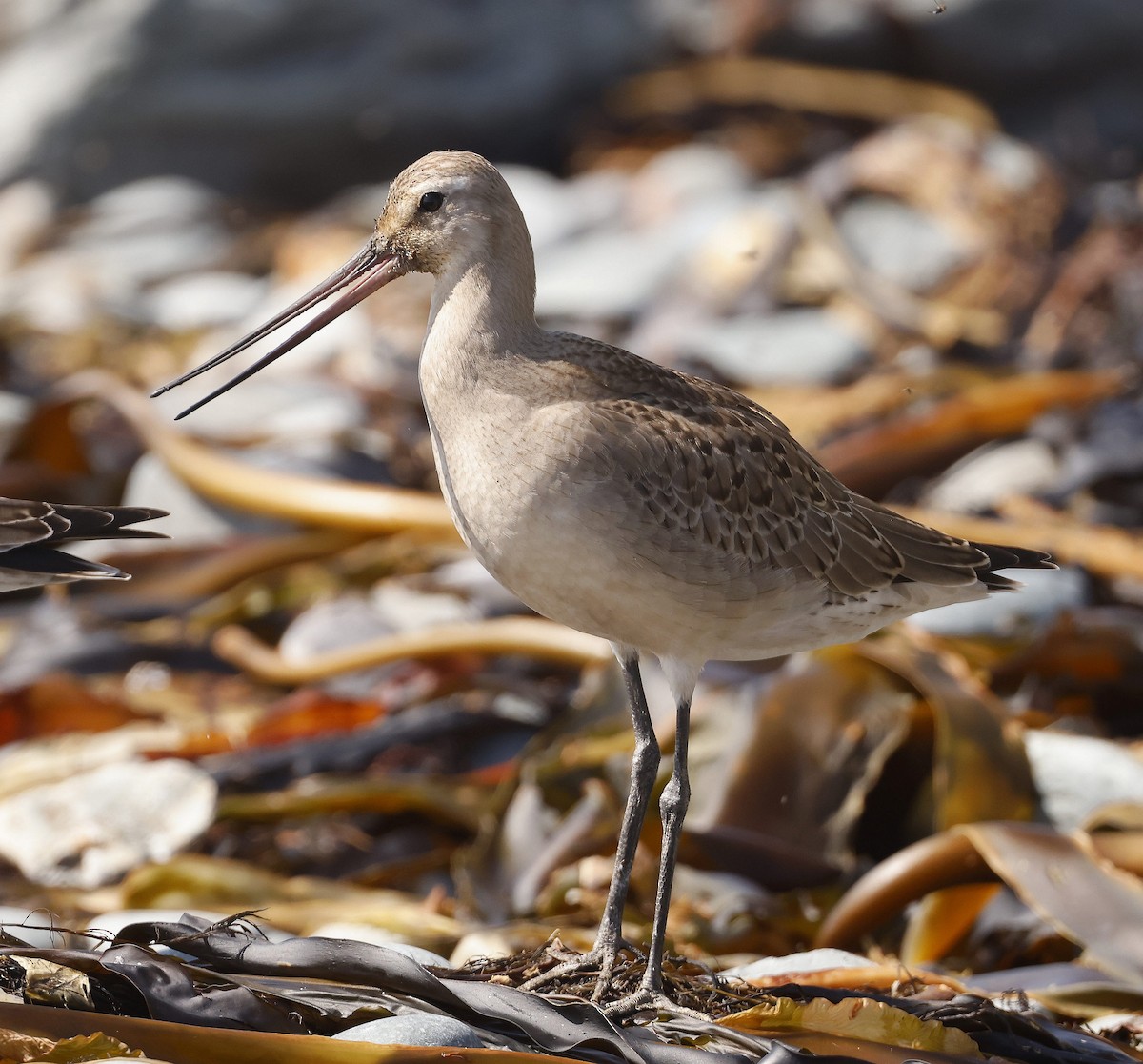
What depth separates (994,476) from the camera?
6234 mm

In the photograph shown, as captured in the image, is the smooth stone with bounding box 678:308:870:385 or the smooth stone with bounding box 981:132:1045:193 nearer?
the smooth stone with bounding box 678:308:870:385

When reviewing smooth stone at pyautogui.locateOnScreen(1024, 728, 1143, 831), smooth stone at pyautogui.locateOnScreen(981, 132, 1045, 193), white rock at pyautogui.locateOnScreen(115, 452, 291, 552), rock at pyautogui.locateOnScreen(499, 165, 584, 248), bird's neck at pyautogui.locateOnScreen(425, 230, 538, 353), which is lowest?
smooth stone at pyautogui.locateOnScreen(1024, 728, 1143, 831)

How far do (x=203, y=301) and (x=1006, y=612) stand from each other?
6020mm

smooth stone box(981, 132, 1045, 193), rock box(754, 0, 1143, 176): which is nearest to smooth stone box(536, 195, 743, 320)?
smooth stone box(981, 132, 1045, 193)

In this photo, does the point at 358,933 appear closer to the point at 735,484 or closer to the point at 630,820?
the point at 630,820

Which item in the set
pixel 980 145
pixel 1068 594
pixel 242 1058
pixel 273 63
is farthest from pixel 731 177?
pixel 242 1058

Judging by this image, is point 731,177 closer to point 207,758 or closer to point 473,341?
point 207,758

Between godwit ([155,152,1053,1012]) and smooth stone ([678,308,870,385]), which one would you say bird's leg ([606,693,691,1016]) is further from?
smooth stone ([678,308,870,385])

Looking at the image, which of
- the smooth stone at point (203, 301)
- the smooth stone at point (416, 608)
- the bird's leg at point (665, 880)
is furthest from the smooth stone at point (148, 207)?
the bird's leg at point (665, 880)

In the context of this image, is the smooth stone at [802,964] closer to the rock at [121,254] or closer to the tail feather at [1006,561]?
the tail feather at [1006,561]

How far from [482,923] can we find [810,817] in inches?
34.9

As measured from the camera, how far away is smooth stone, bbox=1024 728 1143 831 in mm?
4191

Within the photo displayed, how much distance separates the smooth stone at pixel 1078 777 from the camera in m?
4.19

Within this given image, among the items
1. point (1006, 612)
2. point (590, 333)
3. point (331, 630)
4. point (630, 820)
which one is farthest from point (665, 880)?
point (590, 333)
